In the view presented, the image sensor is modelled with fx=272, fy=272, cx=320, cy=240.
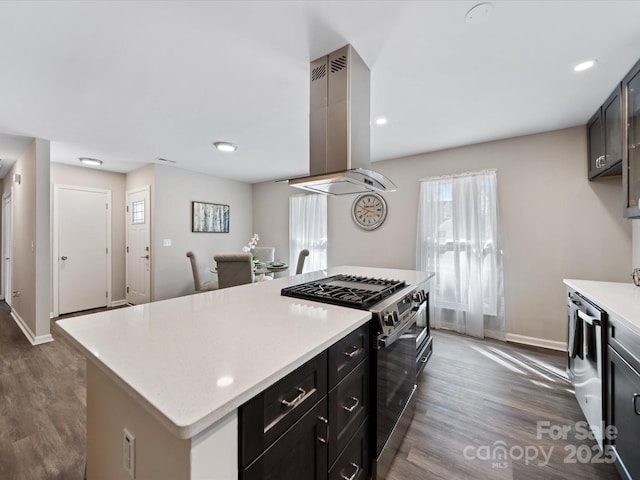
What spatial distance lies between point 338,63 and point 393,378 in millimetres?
1914

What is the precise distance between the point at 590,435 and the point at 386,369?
59.8 inches

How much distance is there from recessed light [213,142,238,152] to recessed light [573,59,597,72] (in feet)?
10.9

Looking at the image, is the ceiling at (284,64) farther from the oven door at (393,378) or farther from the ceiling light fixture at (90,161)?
the oven door at (393,378)

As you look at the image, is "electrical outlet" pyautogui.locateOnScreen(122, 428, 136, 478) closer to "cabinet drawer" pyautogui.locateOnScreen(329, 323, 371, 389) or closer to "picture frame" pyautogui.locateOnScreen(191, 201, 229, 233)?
"cabinet drawer" pyautogui.locateOnScreen(329, 323, 371, 389)

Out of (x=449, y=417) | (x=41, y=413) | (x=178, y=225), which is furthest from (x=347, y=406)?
(x=178, y=225)

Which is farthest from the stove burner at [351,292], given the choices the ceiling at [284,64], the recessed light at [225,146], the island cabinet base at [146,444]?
the recessed light at [225,146]

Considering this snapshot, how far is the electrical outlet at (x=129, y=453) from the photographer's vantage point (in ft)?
2.63

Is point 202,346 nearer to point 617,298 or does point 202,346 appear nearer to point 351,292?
point 351,292

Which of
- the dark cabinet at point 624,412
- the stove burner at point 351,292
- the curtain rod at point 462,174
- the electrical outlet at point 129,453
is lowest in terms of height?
the dark cabinet at point 624,412

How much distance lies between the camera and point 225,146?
3504 mm

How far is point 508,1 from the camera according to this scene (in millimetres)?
1353

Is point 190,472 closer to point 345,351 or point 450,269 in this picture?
point 345,351

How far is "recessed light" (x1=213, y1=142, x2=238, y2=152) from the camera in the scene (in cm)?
345

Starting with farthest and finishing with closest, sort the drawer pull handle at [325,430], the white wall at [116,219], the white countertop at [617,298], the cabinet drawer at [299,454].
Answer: the white wall at [116,219], the white countertop at [617,298], the drawer pull handle at [325,430], the cabinet drawer at [299,454]
